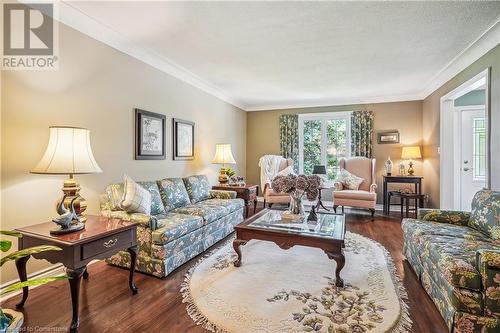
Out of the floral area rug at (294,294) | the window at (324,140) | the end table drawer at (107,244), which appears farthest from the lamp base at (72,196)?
the window at (324,140)

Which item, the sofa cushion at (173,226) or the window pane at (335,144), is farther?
the window pane at (335,144)

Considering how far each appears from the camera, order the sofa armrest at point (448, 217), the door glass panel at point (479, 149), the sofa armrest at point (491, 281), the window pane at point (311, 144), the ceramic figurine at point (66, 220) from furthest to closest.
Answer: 1. the window pane at point (311, 144)
2. the door glass panel at point (479, 149)
3. the sofa armrest at point (448, 217)
4. the ceramic figurine at point (66, 220)
5. the sofa armrest at point (491, 281)

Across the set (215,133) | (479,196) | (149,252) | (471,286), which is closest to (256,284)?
(149,252)

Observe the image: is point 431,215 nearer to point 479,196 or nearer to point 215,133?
point 479,196

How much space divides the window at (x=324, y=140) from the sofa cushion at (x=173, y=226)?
4.15m

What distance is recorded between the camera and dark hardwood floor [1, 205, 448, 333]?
68.1 inches

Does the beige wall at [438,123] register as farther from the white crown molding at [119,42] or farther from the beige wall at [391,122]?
the white crown molding at [119,42]

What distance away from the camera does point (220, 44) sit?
3164 millimetres

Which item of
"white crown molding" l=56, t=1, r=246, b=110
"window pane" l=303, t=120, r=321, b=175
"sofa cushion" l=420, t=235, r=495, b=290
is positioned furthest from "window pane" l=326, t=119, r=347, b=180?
"sofa cushion" l=420, t=235, r=495, b=290

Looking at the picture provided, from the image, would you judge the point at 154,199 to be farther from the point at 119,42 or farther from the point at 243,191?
the point at 119,42

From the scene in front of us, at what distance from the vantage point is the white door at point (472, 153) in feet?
15.7

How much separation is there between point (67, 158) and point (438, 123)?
557 cm

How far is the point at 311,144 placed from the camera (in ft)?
21.2

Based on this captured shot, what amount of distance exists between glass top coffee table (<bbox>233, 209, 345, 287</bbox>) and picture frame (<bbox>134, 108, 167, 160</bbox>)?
5.92 feet
